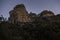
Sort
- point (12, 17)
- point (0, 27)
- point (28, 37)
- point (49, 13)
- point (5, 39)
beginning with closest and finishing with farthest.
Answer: point (5, 39) < point (0, 27) < point (28, 37) < point (12, 17) < point (49, 13)

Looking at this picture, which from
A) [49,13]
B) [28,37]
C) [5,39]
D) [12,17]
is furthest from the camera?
[49,13]

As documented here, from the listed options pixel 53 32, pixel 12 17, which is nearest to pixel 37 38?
pixel 53 32

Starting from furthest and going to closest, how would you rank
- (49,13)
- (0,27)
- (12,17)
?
(49,13) < (12,17) < (0,27)

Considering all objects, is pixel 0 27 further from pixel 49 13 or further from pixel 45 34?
pixel 49 13

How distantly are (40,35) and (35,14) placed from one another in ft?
154

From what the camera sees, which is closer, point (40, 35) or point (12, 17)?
point (40, 35)

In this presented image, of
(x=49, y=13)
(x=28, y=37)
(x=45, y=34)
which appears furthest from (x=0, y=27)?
(x=49, y=13)

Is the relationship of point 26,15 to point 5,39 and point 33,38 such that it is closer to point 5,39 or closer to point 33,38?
point 33,38

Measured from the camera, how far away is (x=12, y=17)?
70.6m

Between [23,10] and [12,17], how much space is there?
5667 millimetres

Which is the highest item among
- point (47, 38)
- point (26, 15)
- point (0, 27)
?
point (26, 15)

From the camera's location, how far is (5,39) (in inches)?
625

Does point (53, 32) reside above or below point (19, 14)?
below

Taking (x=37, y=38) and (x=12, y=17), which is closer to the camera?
(x=37, y=38)
